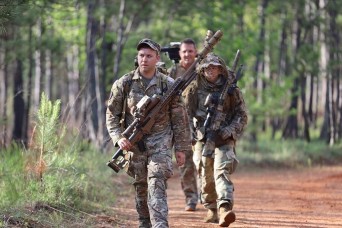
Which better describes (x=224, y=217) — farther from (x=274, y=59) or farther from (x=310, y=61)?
(x=274, y=59)

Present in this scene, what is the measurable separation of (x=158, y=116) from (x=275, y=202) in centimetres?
503

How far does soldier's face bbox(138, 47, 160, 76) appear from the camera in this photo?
782 centimetres

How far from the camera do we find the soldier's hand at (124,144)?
25.3 feet

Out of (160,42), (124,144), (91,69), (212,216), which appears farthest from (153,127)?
(160,42)

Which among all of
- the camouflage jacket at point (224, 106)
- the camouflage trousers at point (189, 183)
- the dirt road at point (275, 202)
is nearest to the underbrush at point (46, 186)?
the dirt road at point (275, 202)

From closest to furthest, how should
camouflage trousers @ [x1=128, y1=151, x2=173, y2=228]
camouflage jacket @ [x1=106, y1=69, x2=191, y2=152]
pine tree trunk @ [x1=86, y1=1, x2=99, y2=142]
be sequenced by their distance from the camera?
1. camouflage trousers @ [x1=128, y1=151, x2=173, y2=228]
2. camouflage jacket @ [x1=106, y1=69, x2=191, y2=152]
3. pine tree trunk @ [x1=86, y1=1, x2=99, y2=142]

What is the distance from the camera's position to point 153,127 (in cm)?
794

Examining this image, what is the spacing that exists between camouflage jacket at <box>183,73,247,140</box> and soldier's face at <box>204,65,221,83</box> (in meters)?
0.06

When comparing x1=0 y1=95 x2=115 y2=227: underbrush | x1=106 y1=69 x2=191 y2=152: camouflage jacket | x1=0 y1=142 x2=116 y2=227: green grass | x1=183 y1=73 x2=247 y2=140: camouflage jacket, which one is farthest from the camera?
x1=183 y1=73 x2=247 y2=140: camouflage jacket

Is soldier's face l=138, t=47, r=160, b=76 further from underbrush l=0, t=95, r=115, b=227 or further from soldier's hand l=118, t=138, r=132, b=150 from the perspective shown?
underbrush l=0, t=95, r=115, b=227

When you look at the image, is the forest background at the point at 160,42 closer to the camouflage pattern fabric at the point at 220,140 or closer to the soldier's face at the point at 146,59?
the camouflage pattern fabric at the point at 220,140

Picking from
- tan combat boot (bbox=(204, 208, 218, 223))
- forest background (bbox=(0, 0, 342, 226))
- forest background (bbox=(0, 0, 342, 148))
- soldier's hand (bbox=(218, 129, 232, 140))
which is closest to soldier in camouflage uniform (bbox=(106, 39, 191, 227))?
soldier's hand (bbox=(218, 129, 232, 140))

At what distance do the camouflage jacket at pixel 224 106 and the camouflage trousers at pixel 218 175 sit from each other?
0.23 m

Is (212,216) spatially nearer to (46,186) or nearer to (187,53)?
(46,186)
